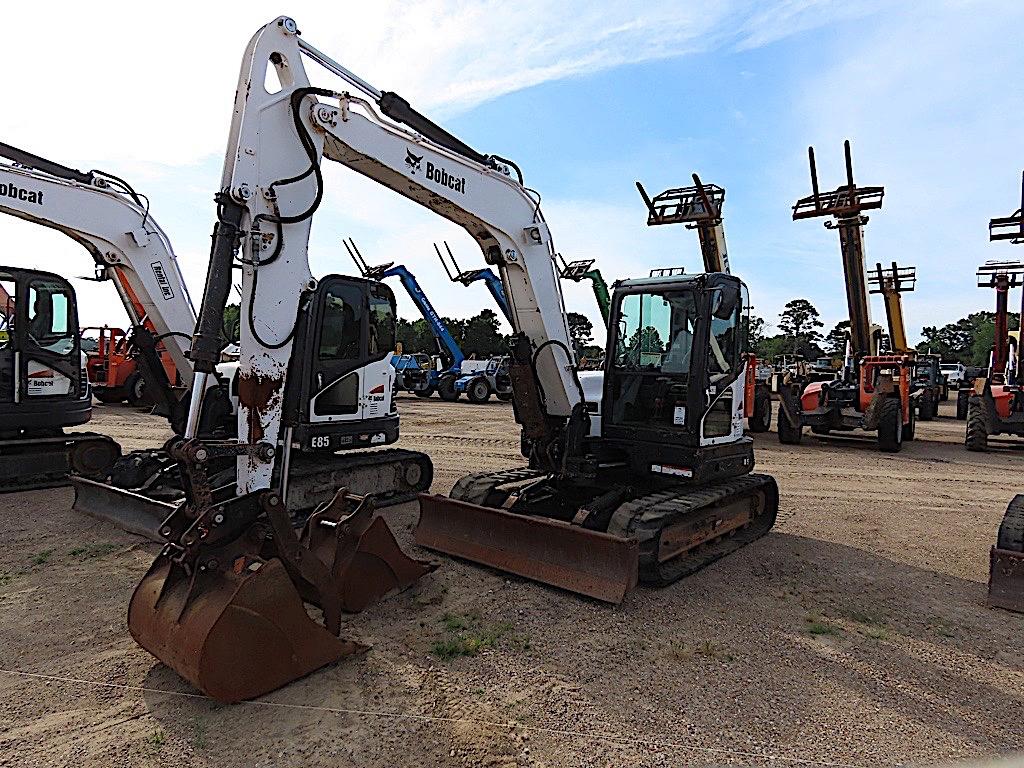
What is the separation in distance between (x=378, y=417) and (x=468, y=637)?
4201mm

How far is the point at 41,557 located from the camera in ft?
20.0

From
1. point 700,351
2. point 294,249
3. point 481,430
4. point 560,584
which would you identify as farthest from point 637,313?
point 481,430

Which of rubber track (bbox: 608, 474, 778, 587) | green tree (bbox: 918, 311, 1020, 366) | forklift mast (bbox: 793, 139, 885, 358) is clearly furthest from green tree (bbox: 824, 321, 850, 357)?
green tree (bbox: 918, 311, 1020, 366)

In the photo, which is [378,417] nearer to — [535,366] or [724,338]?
[535,366]

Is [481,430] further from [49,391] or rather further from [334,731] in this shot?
[334,731]

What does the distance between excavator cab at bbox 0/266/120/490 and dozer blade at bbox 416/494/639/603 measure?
17.7 ft

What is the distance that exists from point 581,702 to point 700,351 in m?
3.32

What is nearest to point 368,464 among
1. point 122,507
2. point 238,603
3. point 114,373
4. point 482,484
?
point 482,484

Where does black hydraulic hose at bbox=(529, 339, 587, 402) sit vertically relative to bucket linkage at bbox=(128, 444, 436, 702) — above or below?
above

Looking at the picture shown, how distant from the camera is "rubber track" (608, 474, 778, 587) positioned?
534 cm

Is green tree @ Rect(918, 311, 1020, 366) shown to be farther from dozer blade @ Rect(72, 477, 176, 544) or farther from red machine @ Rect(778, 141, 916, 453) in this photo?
dozer blade @ Rect(72, 477, 176, 544)

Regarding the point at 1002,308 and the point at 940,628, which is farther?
the point at 1002,308

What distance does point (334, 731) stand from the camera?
341 centimetres

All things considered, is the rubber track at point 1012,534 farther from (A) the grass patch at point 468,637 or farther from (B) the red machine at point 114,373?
(B) the red machine at point 114,373
